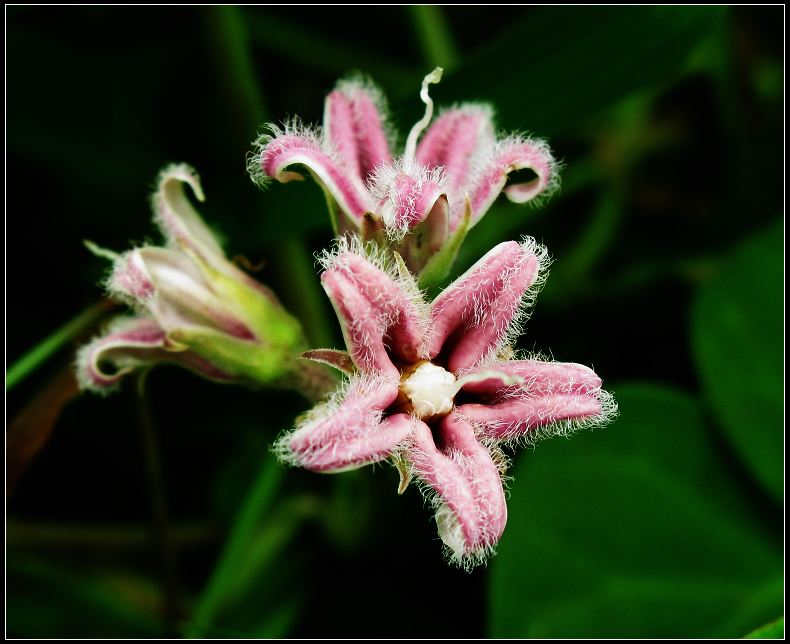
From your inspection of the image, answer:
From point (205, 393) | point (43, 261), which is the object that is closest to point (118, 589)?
point (205, 393)

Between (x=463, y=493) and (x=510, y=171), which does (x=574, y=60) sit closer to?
(x=510, y=171)

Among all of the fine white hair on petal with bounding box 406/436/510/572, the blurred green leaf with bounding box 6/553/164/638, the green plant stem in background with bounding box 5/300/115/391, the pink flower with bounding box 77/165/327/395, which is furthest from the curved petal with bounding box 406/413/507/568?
the blurred green leaf with bounding box 6/553/164/638

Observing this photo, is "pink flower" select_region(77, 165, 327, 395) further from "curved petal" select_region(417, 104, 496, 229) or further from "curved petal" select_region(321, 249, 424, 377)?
"curved petal" select_region(417, 104, 496, 229)

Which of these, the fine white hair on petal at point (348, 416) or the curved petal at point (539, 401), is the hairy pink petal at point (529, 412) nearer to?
the curved petal at point (539, 401)

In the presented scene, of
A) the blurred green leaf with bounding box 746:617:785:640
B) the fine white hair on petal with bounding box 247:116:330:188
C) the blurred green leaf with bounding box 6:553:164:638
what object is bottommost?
the blurred green leaf with bounding box 6:553:164:638

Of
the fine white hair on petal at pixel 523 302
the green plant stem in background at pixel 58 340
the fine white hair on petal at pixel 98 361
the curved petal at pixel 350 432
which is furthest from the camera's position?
the green plant stem in background at pixel 58 340

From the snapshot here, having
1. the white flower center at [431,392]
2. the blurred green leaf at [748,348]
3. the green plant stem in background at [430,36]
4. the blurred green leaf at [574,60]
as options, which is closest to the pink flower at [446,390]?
the white flower center at [431,392]

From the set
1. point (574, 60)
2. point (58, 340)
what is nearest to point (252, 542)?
point (58, 340)
